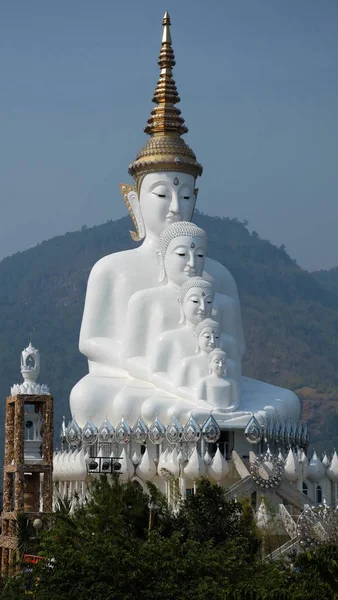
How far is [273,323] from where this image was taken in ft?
419

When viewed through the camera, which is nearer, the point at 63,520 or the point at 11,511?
the point at 63,520

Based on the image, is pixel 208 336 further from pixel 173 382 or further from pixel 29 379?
pixel 29 379

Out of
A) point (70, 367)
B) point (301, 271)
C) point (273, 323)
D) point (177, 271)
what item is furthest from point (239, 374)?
point (301, 271)

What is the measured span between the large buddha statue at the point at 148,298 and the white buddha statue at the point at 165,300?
35mm

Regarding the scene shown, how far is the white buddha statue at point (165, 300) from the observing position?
3350cm

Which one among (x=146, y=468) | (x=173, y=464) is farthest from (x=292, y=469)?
(x=146, y=468)

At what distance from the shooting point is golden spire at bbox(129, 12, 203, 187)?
35188mm

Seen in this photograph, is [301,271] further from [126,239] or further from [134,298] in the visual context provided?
[134,298]

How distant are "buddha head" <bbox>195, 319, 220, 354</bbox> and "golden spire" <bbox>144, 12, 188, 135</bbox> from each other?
6.54m

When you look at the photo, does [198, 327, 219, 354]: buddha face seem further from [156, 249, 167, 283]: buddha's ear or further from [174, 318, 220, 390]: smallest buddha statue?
[156, 249, 167, 283]: buddha's ear

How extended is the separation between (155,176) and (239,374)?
5915 mm

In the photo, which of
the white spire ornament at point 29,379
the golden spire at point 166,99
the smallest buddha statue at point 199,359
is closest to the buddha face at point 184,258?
the smallest buddha statue at point 199,359

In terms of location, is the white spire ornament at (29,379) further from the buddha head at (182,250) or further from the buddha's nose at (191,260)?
the buddha's nose at (191,260)

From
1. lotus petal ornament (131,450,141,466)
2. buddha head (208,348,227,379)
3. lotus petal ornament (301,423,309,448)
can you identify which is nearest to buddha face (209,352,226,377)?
buddha head (208,348,227,379)
